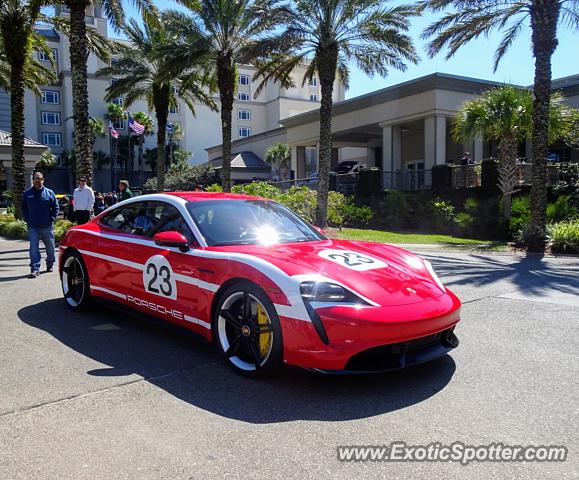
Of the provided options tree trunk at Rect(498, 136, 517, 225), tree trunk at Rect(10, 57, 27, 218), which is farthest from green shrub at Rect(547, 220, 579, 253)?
tree trunk at Rect(10, 57, 27, 218)

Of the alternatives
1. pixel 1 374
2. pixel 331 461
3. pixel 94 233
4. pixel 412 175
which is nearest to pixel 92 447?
pixel 331 461

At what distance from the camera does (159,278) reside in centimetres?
492

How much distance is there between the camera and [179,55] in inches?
864

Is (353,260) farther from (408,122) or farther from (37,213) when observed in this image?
(408,122)

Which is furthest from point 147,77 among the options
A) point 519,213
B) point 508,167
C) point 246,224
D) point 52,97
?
point 52,97

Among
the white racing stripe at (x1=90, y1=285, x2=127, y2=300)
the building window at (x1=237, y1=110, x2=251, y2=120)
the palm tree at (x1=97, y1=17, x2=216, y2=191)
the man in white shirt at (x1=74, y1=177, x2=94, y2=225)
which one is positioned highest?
the building window at (x1=237, y1=110, x2=251, y2=120)

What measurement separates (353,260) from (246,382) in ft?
4.31

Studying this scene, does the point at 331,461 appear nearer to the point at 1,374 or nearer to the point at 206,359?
the point at 206,359

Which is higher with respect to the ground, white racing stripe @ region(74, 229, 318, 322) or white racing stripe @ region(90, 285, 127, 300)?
white racing stripe @ region(74, 229, 318, 322)

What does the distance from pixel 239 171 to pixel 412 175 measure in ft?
91.9

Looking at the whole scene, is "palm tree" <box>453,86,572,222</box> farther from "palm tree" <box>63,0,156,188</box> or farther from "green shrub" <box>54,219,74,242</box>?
"green shrub" <box>54,219,74,242</box>

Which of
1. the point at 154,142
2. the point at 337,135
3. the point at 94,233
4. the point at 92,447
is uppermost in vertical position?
the point at 154,142

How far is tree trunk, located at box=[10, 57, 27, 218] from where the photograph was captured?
63.6 ft

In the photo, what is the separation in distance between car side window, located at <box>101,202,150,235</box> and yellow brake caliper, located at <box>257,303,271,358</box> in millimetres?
1950
